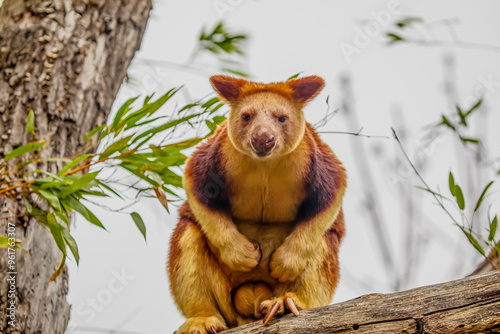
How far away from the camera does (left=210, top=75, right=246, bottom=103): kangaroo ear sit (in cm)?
381

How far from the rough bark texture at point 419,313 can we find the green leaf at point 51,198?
161 cm

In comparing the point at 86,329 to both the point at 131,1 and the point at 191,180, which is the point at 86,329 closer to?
the point at 191,180

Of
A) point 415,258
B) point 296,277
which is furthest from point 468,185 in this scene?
point 296,277

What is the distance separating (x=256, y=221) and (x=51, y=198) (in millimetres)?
1364

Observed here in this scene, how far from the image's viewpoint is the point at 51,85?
463 cm

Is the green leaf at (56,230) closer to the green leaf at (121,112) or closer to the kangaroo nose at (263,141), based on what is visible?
the green leaf at (121,112)

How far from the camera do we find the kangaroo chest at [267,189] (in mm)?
3557

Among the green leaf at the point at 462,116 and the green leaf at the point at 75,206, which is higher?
the green leaf at the point at 462,116

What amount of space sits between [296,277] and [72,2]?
10.7ft

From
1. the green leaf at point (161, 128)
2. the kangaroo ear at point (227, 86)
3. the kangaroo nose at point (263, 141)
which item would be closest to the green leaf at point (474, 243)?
the kangaroo nose at point (263, 141)

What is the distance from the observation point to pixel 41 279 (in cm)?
413

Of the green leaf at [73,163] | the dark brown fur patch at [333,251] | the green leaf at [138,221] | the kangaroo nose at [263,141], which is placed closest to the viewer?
the kangaroo nose at [263,141]

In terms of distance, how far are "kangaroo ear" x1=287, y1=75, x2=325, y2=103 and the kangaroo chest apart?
20.5 inches

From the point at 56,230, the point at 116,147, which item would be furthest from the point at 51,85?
the point at 56,230
